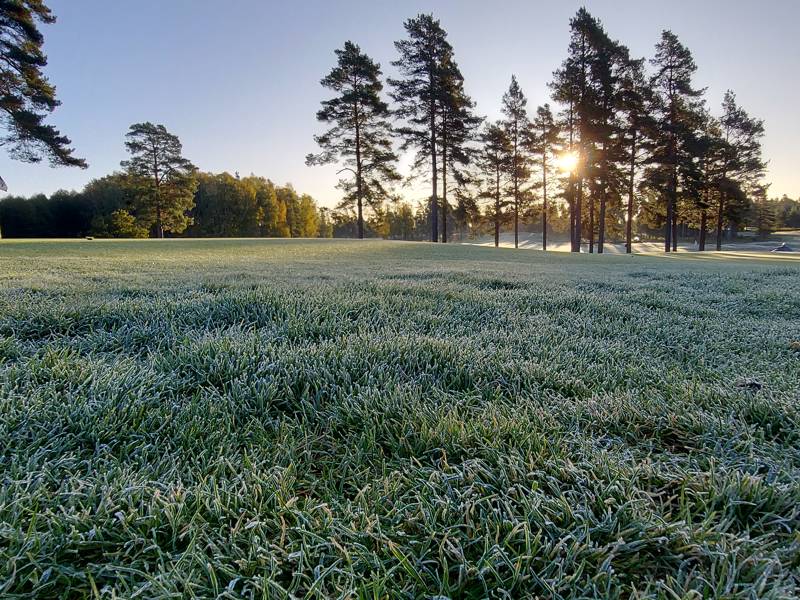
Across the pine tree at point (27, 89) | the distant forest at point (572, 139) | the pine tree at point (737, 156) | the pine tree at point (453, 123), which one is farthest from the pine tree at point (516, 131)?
the pine tree at point (27, 89)

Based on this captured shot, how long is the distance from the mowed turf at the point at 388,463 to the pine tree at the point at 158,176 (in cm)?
3996

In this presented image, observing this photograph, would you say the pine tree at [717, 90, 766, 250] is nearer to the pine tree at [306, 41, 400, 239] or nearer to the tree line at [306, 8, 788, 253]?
the tree line at [306, 8, 788, 253]

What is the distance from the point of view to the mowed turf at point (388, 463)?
28.4 inches

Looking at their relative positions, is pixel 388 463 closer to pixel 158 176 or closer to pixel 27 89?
pixel 27 89

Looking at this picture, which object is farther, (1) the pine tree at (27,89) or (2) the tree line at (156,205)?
(2) the tree line at (156,205)

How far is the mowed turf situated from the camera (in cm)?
72

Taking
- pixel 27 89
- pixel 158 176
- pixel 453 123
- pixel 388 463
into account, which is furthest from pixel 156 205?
pixel 388 463

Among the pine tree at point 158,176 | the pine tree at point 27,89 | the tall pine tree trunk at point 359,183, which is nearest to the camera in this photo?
the pine tree at point 27,89

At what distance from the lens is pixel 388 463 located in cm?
108

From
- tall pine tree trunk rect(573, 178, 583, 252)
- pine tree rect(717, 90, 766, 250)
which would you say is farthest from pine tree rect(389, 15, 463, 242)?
pine tree rect(717, 90, 766, 250)

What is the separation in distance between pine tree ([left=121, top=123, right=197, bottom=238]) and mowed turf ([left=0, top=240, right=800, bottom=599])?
131 ft

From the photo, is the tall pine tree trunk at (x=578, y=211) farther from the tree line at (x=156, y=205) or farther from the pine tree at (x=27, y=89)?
the tree line at (x=156, y=205)

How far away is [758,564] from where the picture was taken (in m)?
0.73

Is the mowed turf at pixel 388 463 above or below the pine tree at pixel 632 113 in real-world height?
below
